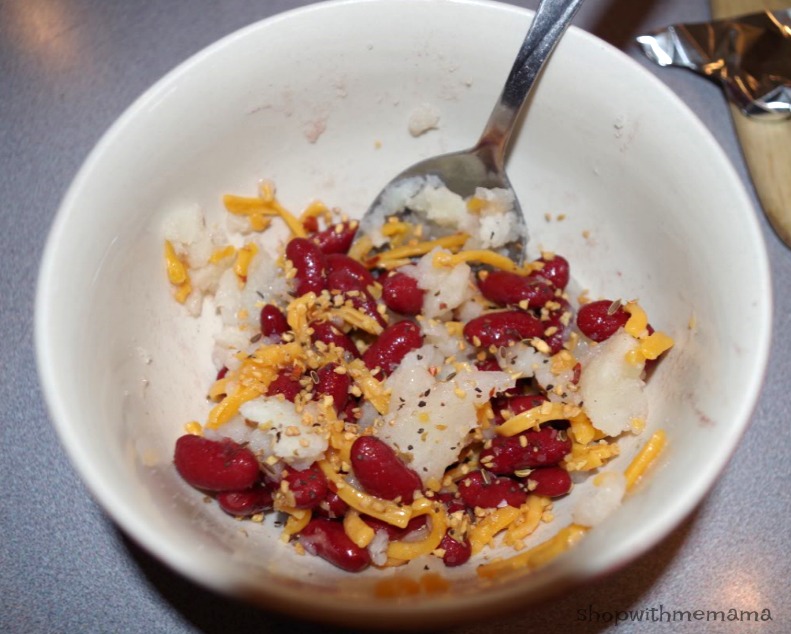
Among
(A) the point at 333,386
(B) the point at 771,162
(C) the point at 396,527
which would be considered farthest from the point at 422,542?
(B) the point at 771,162

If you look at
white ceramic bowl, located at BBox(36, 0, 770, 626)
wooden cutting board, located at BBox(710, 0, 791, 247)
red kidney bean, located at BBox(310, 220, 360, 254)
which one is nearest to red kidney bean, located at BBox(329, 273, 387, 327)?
red kidney bean, located at BBox(310, 220, 360, 254)

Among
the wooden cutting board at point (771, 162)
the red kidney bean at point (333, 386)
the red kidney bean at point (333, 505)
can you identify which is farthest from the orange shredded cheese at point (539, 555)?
the wooden cutting board at point (771, 162)

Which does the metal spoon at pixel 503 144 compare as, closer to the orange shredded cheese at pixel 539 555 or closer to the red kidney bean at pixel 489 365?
the red kidney bean at pixel 489 365

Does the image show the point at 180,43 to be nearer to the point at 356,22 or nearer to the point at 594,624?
the point at 356,22

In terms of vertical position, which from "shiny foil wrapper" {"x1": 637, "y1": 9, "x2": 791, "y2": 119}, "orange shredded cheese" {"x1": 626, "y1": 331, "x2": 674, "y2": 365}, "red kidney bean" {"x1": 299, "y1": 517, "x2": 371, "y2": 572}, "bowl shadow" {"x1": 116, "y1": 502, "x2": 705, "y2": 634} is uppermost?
"shiny foil wrapper" {"x1": 637, "y1": 9, "x2": 791, "y2": 119}

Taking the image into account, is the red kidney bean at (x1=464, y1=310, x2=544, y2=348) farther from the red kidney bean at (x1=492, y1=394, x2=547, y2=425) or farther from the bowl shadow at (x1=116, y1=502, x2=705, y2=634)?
the bowl shadow at (x1=116, y1=502, x2=705, y2=634)

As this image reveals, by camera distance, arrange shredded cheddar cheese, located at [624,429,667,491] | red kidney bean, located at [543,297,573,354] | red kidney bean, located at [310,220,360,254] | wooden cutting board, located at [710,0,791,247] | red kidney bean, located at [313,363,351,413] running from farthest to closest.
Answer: wooden cutting board, located at [710,0,791,247] < red kidney bean, located at [310,220,360,254] < red kidney bean, located at [543,297,573,354] < red kidney bean, located at [313,363,351,413] < shredded cheddar cheese, located at [624,429,667,491]

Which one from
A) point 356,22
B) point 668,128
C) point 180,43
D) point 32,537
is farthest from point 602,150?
point 32,537
